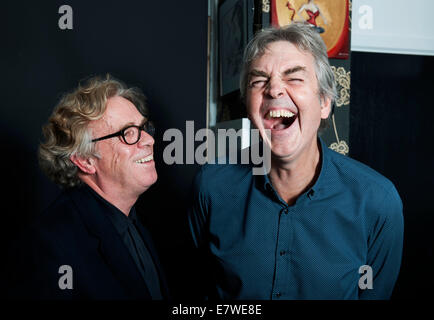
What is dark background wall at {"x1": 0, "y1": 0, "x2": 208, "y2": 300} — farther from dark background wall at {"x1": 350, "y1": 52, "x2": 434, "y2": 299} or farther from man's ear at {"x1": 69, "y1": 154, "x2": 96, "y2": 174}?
dark background wall at {"x1": 350, "y1": 52, "x2": 434, "y2": 299}

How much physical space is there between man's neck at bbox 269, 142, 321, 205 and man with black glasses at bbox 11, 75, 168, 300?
0.43m

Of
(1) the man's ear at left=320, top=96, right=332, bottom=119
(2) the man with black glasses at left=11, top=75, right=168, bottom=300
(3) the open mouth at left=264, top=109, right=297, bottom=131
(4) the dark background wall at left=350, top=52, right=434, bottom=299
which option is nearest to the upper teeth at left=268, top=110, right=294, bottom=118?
(3) the open mouth at left=264, top=109, right=297, bottom=131

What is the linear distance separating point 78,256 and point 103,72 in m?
1.03

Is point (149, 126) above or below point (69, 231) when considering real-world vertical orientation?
above

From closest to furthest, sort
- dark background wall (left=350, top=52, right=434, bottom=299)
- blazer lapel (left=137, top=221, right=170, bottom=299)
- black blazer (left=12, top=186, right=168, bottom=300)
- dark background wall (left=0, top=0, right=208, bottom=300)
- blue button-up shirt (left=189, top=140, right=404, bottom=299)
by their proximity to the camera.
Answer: black blazer (left=12, top=186, right=168, bottom=300)
blue button-up shirt (left=189, top=140, right=404, bottom=299)
blazer lapel (left=137, top=221, right=170, bottom=299)
dark background wall (left=0, top=0, right=208, bottom=300)
dark background wall (left=350, top=52, right=434, bottom=299)

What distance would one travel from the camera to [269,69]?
1162mm

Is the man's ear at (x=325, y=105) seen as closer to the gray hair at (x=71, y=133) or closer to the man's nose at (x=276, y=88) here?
the man's nose at (x=276, y=88)

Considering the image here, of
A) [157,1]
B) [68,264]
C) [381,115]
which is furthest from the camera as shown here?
[381,115]

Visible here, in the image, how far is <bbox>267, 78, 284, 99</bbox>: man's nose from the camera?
44.8 inches

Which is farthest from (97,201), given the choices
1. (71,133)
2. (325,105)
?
(325,105)

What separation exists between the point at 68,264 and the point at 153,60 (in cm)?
116

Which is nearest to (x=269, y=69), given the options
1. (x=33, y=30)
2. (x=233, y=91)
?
(x=233, y=91)

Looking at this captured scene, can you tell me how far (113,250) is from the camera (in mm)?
1160
